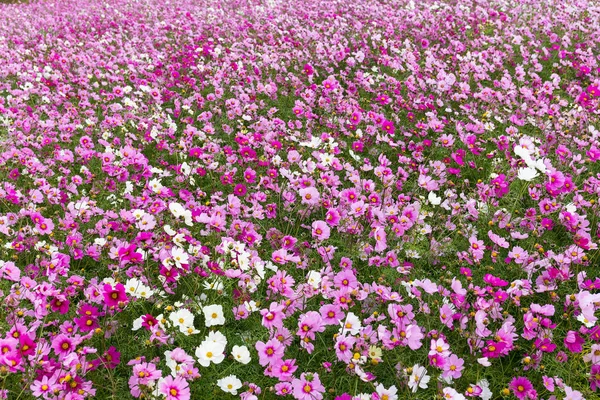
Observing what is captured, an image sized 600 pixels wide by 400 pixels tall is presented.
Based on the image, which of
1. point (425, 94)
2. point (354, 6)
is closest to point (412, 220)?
point (425, 94)

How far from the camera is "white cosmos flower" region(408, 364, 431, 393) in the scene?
84.5 inches

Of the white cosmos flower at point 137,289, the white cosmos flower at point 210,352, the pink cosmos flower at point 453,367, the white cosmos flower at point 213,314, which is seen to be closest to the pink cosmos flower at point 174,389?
the white cosmos flower at point 210,352

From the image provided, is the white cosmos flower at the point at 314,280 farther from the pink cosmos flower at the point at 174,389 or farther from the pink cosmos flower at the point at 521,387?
the pink cosmos flower at the point at 521,387

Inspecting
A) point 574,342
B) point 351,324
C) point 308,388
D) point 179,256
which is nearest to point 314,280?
point 351,324

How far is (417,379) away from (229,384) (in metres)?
0.86

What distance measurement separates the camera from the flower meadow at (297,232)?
2207 millimetres

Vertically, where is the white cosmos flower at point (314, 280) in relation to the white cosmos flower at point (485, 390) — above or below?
above

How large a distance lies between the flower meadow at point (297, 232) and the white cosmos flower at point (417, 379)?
10 mm

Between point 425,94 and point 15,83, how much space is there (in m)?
5.24

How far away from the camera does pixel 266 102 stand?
5.45m

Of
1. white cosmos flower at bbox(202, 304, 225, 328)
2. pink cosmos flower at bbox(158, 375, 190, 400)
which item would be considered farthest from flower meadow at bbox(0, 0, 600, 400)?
white cosmos flower at bbox(202, 304, 225, 328)

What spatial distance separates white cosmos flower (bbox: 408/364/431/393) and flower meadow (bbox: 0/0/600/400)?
0.01 m

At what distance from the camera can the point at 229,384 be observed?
2.11 metres

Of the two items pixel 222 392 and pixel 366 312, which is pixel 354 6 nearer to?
pixel 366 312
